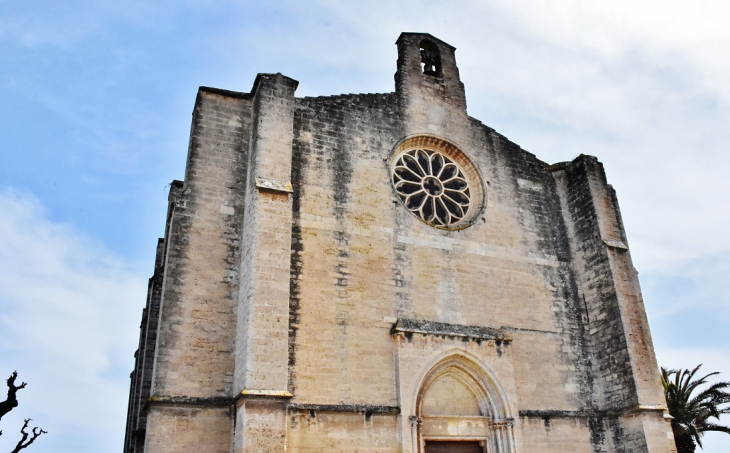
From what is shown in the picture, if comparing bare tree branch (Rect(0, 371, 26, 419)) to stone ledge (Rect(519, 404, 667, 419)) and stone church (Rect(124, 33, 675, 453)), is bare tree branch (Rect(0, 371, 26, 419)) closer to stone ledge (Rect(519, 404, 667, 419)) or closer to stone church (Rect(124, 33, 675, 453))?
stone church (Rect(124, 33, 675, 453))

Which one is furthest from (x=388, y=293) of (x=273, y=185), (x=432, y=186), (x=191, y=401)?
(x=191, y=401)

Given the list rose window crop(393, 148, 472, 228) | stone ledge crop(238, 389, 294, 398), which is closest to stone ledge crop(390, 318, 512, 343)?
rose window crop(393, 148, 472, 228)

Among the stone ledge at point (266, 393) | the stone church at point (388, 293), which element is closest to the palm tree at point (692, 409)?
the stone church at point (388, 293)

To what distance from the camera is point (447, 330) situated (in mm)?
11484

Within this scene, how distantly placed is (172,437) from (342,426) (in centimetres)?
273

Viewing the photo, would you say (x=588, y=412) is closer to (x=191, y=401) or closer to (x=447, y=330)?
(x=447, y=330)

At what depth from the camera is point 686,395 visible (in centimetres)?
2073

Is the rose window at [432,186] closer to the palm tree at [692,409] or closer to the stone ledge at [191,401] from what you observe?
the stone ledge at [191,401]

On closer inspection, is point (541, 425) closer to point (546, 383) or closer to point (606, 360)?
point (546, 383)

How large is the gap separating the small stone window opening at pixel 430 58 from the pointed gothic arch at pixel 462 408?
741cm

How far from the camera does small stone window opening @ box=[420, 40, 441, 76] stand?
49.7 ft

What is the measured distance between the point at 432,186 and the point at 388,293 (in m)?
3.15

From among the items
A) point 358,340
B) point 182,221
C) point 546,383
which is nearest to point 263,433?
point 358,340

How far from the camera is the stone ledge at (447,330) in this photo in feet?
36.4
